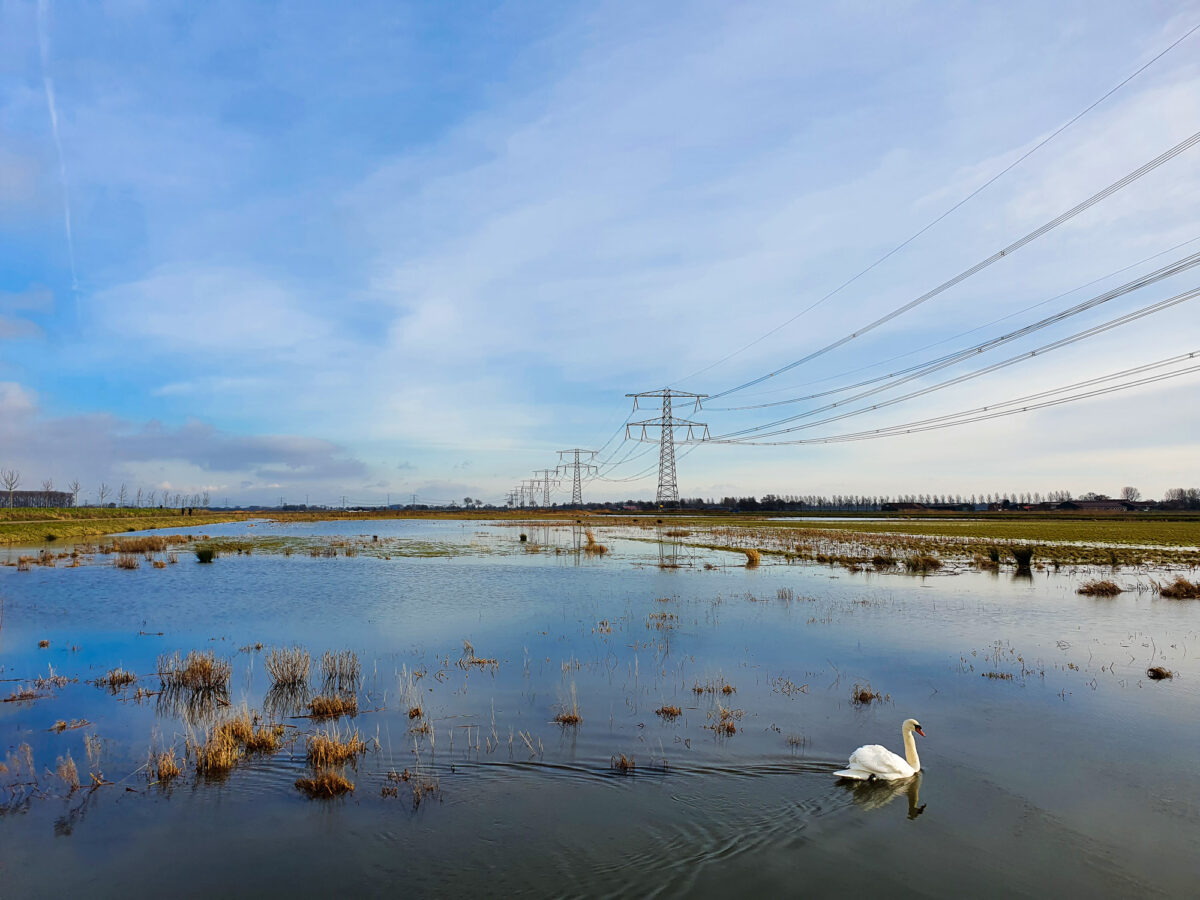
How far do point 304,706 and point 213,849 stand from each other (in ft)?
20.0

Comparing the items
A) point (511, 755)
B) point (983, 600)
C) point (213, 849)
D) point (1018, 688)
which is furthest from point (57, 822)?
point (983, 600)

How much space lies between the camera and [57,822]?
937 centimetres

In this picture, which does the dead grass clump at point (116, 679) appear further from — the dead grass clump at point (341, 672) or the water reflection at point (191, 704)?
the dead grass clump at point (341, 672)

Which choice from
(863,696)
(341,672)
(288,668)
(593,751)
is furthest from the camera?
(341,672)

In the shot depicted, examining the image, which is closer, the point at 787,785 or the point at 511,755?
the point at 787,785

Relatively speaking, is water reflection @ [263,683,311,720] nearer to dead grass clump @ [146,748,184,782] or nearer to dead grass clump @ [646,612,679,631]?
dead grass clump @ [146,748,184,782]

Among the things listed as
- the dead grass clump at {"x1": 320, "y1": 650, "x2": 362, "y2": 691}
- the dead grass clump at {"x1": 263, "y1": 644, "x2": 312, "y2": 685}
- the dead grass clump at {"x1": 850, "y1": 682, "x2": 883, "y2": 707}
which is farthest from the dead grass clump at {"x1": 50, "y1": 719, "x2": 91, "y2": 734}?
the dead grass clump at {"x1": 850, "y1": 682, "x2": 883, "y2": 707}

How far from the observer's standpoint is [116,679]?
16406mm

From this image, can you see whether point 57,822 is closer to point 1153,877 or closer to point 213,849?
point 213,849

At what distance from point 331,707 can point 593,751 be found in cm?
568

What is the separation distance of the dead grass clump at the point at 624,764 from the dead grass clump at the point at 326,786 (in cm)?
415

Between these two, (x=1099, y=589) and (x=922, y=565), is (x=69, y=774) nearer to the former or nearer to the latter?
(x=1099, y=589)

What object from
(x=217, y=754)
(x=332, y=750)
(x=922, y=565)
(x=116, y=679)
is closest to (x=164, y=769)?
(x=217, y=754)

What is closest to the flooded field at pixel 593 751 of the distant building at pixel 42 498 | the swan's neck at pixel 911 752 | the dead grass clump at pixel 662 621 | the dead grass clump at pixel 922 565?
the dead grass clump at pixel 662 621
